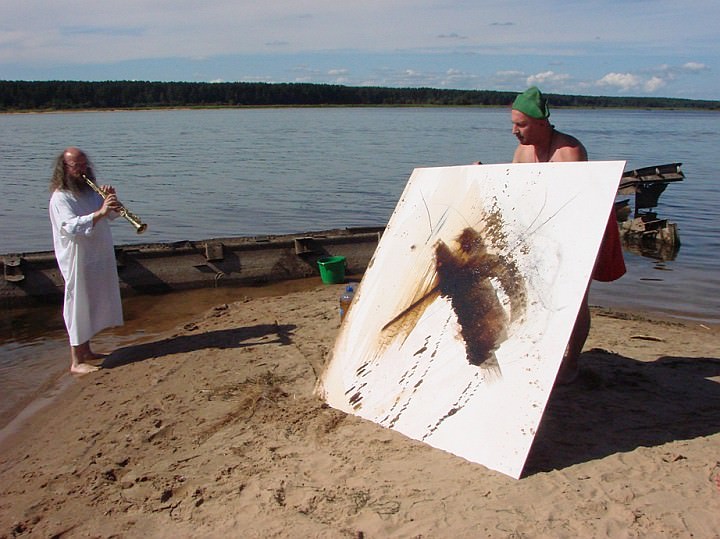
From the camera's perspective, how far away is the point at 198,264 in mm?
10117

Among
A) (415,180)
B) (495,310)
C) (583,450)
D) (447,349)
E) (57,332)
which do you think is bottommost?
(57,332)

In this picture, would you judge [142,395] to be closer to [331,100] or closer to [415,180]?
[415,180]

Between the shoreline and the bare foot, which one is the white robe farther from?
the shoreline

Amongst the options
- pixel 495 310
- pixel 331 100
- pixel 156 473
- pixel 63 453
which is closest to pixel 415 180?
pixel 495 310

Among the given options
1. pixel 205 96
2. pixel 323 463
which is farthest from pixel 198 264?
pixel 205 96

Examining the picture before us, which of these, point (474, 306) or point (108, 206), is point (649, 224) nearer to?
point (474, 306)

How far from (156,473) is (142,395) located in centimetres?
159

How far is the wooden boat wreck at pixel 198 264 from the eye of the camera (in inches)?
369

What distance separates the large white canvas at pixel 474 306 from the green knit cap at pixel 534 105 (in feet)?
1.42

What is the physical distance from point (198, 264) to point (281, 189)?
12.8 m

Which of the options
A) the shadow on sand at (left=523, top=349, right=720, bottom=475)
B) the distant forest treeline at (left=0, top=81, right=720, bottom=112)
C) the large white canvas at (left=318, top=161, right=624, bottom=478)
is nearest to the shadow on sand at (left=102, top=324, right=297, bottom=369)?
the large white canvas at (left=318, top=161, right=624, bottom=478)

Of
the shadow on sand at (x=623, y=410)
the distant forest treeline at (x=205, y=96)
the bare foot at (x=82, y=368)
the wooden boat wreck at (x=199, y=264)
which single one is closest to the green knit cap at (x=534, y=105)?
the shadow on sand at (x=623, y=410)

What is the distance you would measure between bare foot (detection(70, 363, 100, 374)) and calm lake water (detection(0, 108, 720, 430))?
49 centimetres

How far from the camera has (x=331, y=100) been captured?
123m
